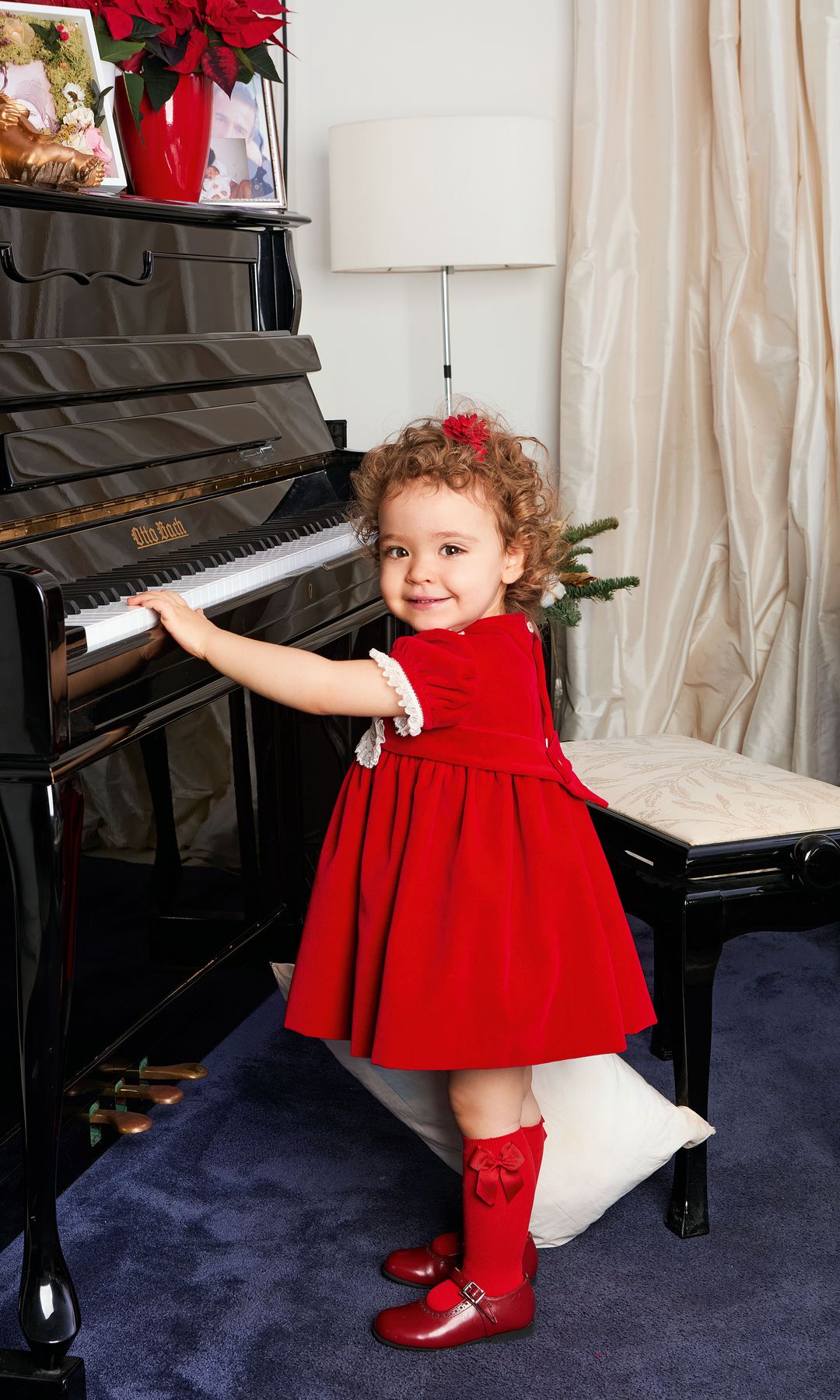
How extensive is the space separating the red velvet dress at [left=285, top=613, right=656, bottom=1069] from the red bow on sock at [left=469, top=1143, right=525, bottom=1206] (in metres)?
0.13

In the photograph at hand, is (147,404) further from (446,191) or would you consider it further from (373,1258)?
(446,191)

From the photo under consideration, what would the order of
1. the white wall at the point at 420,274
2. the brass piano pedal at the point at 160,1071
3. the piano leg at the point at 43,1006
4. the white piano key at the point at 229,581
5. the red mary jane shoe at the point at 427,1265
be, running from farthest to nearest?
the white wall at the point at 420,274, the brass piano pedal at the point at 160,1071, the red mary jane shoe at the point at 427,1265, the white piano key at the point at 229,581, the piano leg at the point at 43,1006

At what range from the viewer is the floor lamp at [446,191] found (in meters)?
2.63

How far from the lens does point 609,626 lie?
123 inches

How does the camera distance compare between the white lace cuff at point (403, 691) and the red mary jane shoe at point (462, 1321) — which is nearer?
the white lace cuff at point (403, 691)

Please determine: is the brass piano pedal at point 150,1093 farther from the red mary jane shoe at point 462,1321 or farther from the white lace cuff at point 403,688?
the white lace cuff at point 403,688

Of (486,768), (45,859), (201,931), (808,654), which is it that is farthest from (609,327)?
(45,859)

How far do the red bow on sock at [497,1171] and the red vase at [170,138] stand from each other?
4.78ft

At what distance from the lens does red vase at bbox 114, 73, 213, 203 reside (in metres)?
1.91

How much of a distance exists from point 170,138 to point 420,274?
1.36 meters

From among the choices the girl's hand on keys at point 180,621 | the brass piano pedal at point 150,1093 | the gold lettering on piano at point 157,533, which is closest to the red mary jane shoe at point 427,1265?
the brass piano pedal at point 150,1093

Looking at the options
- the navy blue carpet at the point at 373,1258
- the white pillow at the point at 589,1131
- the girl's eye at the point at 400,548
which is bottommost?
the navy blue carpet at the point at 373,1258

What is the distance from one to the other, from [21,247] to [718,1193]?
1.49 m

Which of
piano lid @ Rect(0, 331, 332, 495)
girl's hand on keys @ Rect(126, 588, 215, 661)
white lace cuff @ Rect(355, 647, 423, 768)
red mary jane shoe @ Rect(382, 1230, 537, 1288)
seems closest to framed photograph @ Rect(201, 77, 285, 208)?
piano lid @ Rect(0, 331, 332, 495)
